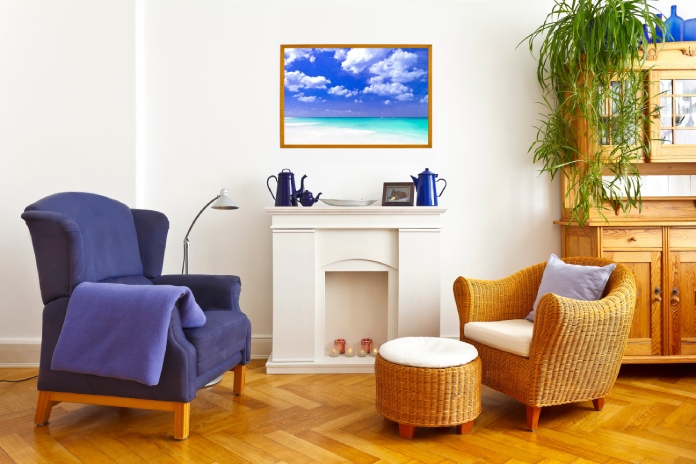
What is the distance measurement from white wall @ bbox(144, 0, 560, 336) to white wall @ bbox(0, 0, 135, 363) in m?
0.20

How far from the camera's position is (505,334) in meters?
2.47

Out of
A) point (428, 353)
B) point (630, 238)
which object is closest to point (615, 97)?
point (630, 238)

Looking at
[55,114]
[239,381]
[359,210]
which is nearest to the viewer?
[239,381]

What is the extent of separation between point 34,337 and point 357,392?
227cm

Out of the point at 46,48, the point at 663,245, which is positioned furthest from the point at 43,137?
the point at 663,245

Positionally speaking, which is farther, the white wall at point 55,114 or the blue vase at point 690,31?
the white wall at point 55,114

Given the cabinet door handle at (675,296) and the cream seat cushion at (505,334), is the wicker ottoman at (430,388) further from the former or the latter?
the cabinet door handle at (675,296)

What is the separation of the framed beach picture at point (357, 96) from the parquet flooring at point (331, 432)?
1.72 m

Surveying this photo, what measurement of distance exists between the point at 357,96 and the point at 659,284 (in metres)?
2.26

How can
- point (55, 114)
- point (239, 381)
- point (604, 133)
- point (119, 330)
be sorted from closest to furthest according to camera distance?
1. point (119, 330)
2. point (239, 381)
3. point (604, 133)
4. point (55, 114)

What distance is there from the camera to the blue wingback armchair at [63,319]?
86.5 inches

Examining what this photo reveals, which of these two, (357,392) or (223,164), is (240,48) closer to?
(223,164)

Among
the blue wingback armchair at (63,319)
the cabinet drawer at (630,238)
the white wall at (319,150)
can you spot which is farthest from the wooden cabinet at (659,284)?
the blue wingback armchair at (63,319)

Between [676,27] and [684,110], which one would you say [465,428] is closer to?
[684,110]
